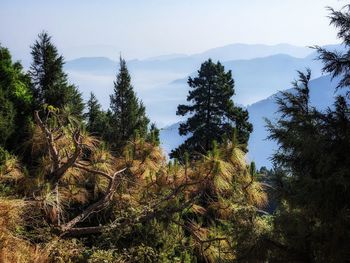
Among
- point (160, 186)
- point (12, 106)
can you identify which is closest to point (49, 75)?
point (12, 106)

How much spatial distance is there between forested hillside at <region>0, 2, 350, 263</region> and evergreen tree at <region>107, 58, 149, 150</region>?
0.06 metres

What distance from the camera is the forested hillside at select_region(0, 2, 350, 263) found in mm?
5652

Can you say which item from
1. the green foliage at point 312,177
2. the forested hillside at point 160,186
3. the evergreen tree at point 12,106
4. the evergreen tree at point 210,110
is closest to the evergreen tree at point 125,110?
the forested hillside at point 160,186

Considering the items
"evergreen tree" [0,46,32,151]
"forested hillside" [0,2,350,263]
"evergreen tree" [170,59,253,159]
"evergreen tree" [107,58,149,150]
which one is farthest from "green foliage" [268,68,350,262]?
"evergreen tree" [170,59,253,159]

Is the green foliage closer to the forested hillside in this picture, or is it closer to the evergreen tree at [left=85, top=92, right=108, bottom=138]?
the forested hillside

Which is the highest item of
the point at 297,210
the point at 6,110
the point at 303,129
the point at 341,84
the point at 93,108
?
the point at 93,108

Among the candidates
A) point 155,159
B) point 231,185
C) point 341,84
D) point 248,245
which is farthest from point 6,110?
point 341,84

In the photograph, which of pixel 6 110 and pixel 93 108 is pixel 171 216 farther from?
pixel 93 108

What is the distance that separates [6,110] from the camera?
479 inches

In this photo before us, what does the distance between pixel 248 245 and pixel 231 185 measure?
3960mm

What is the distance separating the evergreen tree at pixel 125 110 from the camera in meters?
18.8

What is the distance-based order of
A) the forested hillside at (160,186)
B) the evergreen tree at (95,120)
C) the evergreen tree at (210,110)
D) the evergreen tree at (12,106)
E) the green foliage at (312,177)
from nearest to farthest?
Result: the green foliage at (312,177) < the forested hillside at (160,186) < the evergreen tree at (12,106) < the evergreen tree at (95,120) < the evergreen tree at (210,110)

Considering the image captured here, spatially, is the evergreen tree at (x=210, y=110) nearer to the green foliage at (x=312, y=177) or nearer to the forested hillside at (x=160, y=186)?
the forested hillside at (x=160, y=186)

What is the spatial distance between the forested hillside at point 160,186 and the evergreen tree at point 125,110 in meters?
0.06
